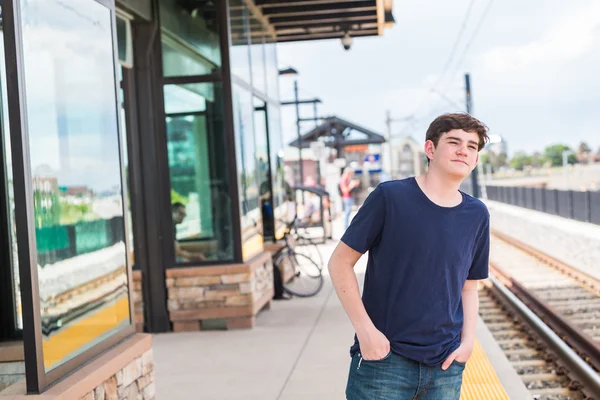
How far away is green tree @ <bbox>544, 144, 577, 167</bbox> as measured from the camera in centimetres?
11825

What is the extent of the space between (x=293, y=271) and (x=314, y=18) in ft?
12.1

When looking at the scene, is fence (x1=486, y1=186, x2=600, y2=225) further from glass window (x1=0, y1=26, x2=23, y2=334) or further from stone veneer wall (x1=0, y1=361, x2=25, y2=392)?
stone veneer wall (x1=0, y1=361, x2=25, y2=392)

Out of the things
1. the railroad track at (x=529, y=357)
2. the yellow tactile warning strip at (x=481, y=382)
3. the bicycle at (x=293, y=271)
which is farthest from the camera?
the bicycle at (x=293, y=271)

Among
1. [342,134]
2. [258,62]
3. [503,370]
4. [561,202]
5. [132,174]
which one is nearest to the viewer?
[503,370]

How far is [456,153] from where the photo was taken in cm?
284

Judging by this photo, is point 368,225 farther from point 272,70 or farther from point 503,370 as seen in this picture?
point 272,70

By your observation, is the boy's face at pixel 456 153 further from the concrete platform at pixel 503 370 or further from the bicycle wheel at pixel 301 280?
the bicycle wheel at pixel 301 280

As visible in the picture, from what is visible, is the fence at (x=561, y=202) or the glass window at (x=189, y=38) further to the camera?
the fence at (x=561, y=202)

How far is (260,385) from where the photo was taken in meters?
6.43

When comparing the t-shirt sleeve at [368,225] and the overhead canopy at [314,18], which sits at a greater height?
the overhead canopy at [314,18]

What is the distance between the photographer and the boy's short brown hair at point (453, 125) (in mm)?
2852

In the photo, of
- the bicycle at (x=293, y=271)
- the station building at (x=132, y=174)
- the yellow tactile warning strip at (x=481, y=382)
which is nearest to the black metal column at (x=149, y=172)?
the station building at (x=132, y=174)

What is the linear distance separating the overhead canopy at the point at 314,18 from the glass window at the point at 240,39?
16 mm

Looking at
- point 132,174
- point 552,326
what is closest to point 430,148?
point 132,174
